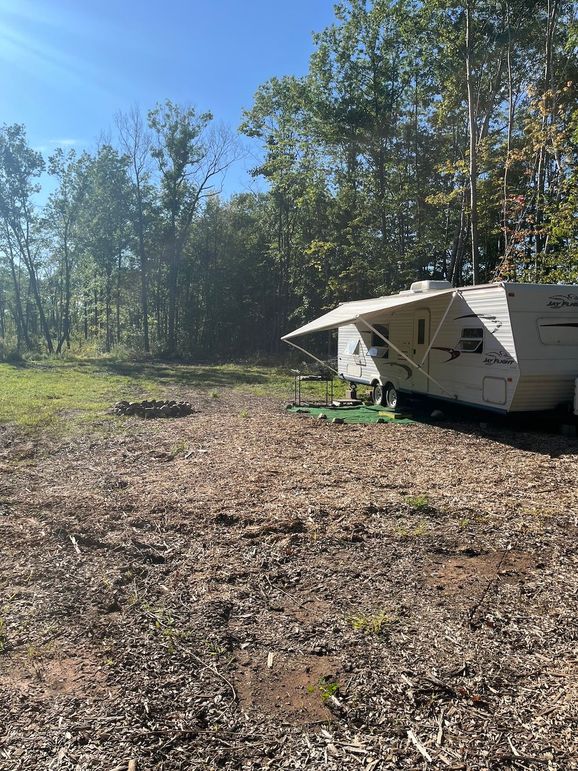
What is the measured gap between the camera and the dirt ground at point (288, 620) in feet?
7.39

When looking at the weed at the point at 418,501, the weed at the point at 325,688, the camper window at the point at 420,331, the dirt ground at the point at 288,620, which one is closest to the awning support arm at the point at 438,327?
the camper window at the point at 420,331

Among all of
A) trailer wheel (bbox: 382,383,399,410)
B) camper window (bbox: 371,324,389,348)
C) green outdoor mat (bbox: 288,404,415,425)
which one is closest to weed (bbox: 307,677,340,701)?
green outdoor mat (bbox: 288,404,415,425)

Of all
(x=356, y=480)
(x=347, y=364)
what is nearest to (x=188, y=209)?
(x=347, y=364)

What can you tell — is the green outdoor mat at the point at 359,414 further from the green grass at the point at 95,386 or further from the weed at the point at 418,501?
the weed at the point at 418,501

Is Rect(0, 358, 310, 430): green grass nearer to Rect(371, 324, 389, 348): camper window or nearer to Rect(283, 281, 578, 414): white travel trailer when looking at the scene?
Rect(371, 324, 389, 348): camper window

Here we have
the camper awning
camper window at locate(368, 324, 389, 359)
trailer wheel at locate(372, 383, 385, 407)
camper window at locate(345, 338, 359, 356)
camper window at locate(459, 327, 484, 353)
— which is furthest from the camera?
camper window at locate(345, 338, 359, 356)

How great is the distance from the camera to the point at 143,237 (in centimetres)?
3262

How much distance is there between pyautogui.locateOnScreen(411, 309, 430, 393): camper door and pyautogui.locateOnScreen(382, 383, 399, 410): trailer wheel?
99 centimetres

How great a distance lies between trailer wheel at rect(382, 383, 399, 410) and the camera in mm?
12242

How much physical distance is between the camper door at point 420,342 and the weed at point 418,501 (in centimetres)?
554

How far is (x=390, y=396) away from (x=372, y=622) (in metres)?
9.58

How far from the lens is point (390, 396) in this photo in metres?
12.5

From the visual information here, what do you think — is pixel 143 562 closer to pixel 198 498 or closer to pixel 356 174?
pixel 198 498

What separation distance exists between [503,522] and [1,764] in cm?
408
